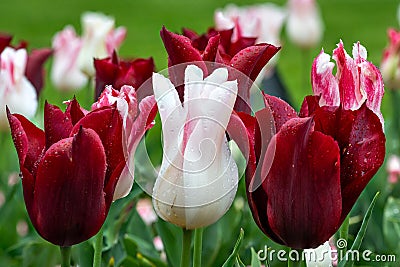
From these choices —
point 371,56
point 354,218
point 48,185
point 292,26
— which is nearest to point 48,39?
point 371,56

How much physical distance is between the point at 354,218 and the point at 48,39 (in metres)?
4.68

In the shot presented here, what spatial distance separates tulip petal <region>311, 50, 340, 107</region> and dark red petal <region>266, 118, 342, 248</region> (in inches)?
4.0

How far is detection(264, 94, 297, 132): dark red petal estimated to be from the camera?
3.71ft

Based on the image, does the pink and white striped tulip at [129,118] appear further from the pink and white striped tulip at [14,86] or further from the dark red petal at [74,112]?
the pink and white striped tulip at [14,86]

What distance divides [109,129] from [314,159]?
23cm

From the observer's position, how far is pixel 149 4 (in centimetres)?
769

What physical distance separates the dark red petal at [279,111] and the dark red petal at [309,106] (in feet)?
0.05

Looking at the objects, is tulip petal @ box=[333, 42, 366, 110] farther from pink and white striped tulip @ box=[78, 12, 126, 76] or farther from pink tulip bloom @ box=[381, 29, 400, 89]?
pink tulip bloom @ box=[381, 29, 400, 89]

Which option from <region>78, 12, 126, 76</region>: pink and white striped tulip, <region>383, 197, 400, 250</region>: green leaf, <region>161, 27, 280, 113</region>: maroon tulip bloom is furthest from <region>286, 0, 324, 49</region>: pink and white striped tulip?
<region>161, 27, 280, 113</region>: maroon tulip bloom

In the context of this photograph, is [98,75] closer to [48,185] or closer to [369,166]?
[48,185]

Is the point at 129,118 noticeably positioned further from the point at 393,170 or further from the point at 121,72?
the point at 393,170

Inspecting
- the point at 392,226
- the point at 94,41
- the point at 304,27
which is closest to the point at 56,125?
the point at 392,226

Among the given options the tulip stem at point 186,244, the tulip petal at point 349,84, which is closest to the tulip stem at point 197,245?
the tulip stem at point 186,244

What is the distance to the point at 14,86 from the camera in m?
1.78
